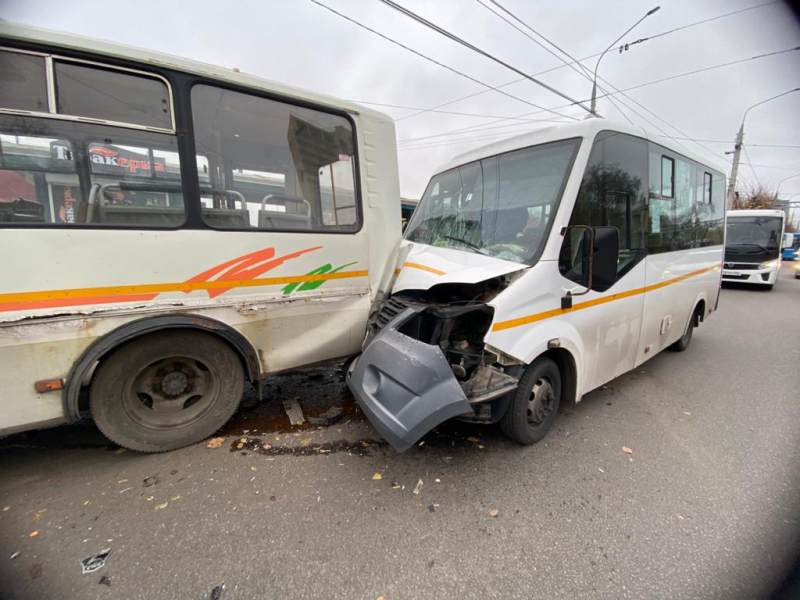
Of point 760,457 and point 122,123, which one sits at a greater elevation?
point 122,123

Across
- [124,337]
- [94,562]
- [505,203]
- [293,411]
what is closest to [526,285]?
[505,203]

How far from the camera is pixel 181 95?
2457 millimetres

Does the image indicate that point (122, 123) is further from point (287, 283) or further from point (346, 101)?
point (346, 101)

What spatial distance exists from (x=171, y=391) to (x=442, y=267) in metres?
2.43

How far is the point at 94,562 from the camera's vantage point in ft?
6.08

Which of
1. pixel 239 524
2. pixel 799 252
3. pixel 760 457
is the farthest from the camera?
pixel 799 252

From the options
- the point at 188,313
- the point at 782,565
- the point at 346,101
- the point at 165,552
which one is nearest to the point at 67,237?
the point at 188,313

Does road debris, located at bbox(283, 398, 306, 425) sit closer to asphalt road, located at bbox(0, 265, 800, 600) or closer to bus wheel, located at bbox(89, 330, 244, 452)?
asphalt road, located at bbox(0, 265, 800, 600)

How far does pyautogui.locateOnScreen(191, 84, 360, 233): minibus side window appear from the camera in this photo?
2629mm

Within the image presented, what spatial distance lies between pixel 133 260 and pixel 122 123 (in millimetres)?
927

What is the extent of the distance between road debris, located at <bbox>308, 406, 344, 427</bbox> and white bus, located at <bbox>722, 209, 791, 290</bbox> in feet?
46.5

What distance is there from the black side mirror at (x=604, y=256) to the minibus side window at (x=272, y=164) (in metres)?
2.07

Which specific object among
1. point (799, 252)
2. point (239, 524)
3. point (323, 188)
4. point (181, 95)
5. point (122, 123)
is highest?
point (181, 95)

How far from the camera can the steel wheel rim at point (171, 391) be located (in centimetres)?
264
